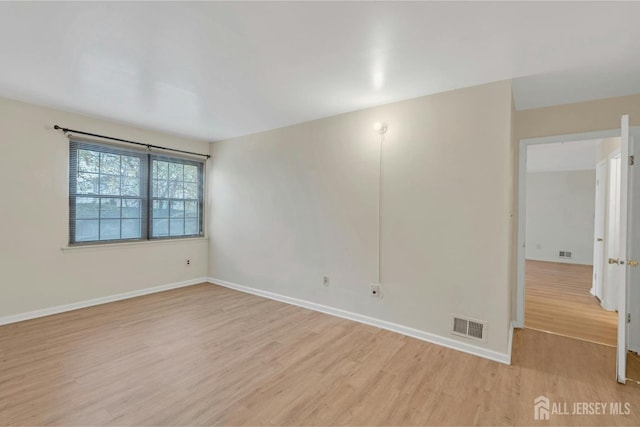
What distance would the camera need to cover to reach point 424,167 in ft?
9.93

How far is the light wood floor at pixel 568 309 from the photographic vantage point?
129 inches

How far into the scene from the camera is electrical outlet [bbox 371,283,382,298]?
333 cm

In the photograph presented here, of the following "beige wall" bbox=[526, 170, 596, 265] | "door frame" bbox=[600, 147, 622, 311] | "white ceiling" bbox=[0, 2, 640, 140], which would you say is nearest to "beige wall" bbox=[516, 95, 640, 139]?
"white ceiling" bbox=[0, 2, 640, 140]

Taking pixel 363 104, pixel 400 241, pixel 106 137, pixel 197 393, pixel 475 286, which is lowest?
pixel 197 393

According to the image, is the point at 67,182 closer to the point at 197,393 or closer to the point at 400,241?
the point at 197,393

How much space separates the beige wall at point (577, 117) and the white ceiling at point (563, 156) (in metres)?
1.57

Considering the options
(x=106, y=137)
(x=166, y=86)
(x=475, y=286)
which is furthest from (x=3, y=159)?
(x=475, y=286)

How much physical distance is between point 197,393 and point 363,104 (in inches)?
122

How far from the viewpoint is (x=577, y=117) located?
121 inches

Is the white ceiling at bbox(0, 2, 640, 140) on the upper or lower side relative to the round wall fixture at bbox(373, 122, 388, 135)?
upper

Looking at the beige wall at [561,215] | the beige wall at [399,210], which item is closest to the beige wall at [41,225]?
the beige wall at [399,210]

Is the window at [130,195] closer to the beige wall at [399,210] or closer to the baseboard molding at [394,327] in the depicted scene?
the beige wall at [399,210]

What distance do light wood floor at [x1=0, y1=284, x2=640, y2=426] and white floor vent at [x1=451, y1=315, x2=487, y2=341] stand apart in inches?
7.4

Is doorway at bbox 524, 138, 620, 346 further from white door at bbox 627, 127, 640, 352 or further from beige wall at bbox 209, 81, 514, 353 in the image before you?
beige wall at bbox 209, 81, 514, 353
